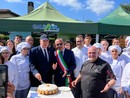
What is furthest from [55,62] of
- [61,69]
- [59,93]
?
[59,93]

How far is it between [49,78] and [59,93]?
1414mm

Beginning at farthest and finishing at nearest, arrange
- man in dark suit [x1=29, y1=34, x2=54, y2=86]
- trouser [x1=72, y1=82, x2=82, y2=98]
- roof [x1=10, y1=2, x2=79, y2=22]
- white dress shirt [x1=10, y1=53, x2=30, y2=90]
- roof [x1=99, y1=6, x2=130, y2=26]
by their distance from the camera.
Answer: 1. roof [x1=99, y1=6, x2=130, y2=26]
2. roof [x1=10, y1=2, x2=79, y2=22]
3. trouser [x1=72, y1=82, x2=82, y2=98]
4. man in dark suit [x1=29, y1=34, x2=54, y2=86]
5. white dress shirt [x1=10, y1=53, x2=30, y2=90]

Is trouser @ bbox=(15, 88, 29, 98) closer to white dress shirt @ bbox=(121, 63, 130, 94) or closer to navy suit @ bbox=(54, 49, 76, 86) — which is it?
navy suit @ bbox=(54, 49, 76, 86)

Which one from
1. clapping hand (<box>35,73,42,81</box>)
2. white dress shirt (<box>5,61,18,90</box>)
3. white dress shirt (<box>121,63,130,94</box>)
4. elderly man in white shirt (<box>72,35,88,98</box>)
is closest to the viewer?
white dress shirt (<box>121,63,130,94</box>)

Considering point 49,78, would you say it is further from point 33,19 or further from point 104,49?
point 33,19

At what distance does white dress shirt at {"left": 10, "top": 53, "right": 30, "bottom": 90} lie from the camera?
14.5 feet

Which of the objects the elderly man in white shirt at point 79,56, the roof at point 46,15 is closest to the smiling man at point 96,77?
the elderly man in white shirt at point 79,56

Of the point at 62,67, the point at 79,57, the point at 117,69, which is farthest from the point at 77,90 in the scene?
the point at 117,69

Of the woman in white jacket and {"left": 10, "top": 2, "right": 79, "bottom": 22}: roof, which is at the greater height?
{"left": 10, "top": 2, "right": 79, "bottom": 22}: roof

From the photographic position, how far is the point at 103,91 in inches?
151

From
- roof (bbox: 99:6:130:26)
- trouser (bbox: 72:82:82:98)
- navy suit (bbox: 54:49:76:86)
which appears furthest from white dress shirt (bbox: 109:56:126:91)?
roof (bbox: 99:6:130:26)

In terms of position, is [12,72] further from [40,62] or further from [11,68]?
[40,62]

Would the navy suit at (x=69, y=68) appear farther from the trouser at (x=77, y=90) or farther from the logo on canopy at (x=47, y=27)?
the logo on canopy at (x=47, y=27)

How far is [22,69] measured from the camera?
175 inches
